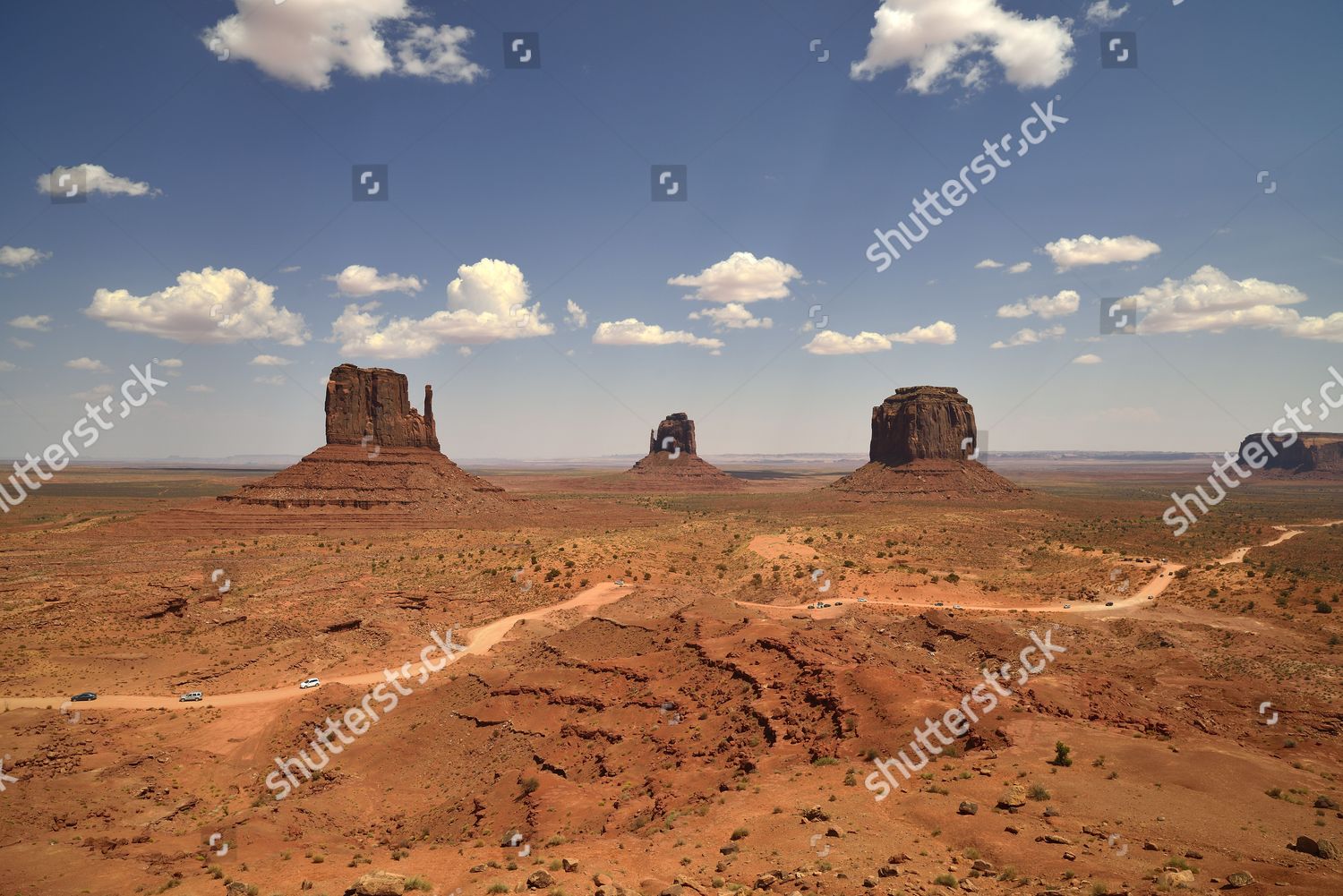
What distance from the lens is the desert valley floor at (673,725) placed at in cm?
1479

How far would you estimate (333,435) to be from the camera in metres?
95.7

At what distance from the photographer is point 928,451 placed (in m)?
123

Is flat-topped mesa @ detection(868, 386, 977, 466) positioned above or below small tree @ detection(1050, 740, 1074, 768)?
above

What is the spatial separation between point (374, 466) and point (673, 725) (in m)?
83.1

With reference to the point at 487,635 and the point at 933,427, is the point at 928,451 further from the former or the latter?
the point at 487,635

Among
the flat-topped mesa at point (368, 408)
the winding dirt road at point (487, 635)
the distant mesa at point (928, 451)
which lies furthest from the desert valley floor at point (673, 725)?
the distant mesa at point (928, 451)

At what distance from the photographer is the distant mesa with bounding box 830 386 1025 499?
4535 inches

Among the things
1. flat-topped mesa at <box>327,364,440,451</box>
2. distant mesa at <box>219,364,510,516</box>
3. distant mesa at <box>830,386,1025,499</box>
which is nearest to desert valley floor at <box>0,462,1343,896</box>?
distant mesa at <box>219,364,510,516</box>

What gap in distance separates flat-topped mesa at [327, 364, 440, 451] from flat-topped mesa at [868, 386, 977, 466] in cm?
9373

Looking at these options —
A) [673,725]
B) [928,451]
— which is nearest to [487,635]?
[673,725]

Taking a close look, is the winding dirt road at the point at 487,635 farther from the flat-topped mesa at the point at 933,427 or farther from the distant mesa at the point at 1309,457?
the distant mesa at the point at 1309,457

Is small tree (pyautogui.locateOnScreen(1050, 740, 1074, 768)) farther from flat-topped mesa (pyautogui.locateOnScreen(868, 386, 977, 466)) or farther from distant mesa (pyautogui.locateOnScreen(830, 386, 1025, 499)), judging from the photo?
flat-topped mesa (pyautogui.locateOnScreen(868, 386, 977, 466))

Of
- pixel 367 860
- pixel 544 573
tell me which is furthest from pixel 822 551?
pixel 367 860

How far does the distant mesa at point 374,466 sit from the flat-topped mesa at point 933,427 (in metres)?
79.9
